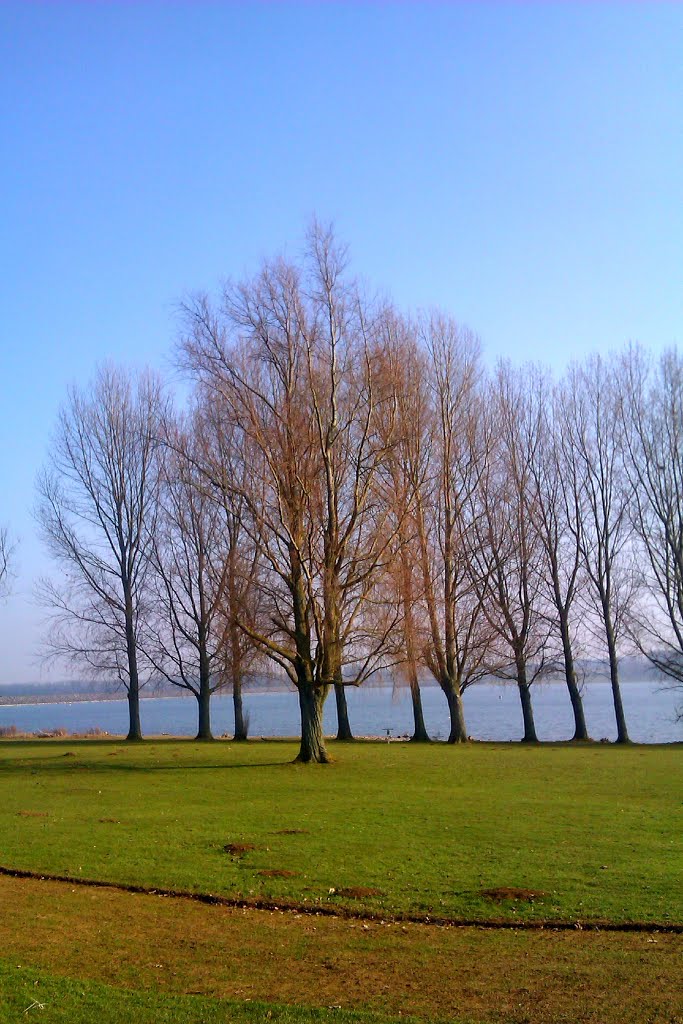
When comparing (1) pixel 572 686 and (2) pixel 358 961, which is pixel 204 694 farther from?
(2) pixel 358 961

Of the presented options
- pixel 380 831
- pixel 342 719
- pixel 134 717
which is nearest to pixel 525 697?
pixel 342 719

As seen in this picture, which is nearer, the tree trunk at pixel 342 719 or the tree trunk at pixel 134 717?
the tree trunk at pixel 342 719

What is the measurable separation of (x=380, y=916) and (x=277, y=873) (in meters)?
2.10

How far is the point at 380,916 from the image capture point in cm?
871

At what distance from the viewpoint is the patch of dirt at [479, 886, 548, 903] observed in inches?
360

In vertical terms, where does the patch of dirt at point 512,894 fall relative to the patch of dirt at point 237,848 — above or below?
below

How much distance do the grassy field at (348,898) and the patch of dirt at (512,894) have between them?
3 cm

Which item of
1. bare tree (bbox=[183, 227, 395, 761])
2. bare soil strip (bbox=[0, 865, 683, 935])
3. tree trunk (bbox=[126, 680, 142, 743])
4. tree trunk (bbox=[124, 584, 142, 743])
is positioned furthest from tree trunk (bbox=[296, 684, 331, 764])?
tree trunk (bbox=[124, 584, 142, 743])

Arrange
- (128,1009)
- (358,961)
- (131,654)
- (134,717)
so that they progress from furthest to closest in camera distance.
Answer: (131,654)
(134,717)
(358,961)
(128,1009)

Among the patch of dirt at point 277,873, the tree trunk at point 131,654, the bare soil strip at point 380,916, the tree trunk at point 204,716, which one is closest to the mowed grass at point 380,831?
the patch of dirt at point 277,873

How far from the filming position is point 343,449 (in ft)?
82.3

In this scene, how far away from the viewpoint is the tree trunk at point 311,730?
23656 mm

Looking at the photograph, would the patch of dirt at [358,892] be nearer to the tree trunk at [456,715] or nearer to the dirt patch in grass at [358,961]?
the dirt patch in grass at [358,961]

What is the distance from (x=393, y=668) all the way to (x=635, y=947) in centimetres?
1903
